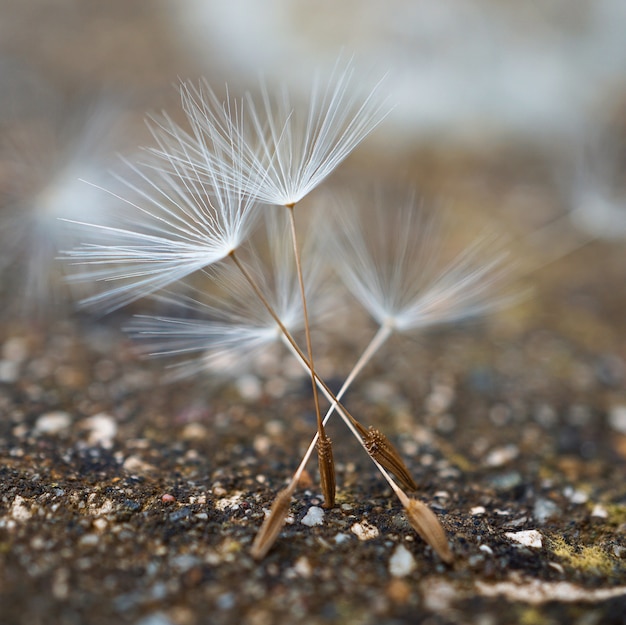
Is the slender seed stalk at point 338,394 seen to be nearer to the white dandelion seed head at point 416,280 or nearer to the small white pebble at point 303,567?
the white dandelion seed head at point 416,280

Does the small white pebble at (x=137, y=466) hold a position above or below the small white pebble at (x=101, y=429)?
below

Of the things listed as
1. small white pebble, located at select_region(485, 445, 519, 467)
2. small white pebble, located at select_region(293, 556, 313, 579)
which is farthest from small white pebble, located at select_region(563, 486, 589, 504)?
small white pebble, located at select_region(293, 556, 313, 579)

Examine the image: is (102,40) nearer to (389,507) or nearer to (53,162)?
(53,162)

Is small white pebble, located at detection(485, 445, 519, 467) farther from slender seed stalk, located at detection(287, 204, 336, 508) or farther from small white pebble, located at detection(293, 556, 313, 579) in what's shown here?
small white pebble, located at detection(293, 556, 313, 579)

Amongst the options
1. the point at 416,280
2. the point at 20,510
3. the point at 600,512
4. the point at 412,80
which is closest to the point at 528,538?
the point at 600,512

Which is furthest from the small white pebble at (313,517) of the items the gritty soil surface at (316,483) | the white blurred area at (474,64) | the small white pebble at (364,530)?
the white blurred area at (474,64)

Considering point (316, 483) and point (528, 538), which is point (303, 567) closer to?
point (316, 483)
